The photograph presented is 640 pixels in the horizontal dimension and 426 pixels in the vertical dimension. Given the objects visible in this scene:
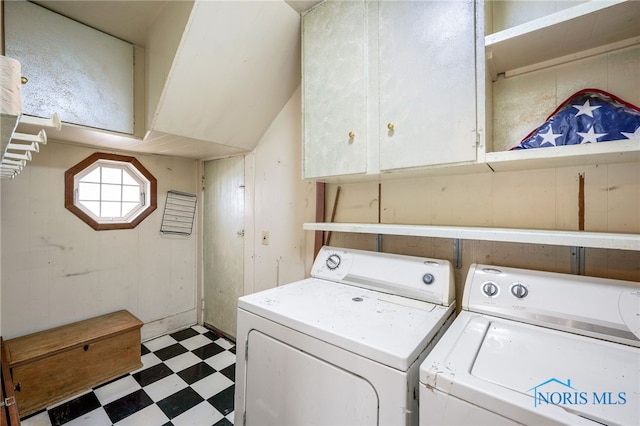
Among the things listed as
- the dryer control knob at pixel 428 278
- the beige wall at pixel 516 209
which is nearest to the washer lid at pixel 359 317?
the dryer control knob at pixel 428 278

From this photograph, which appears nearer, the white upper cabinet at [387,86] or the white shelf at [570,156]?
the white shelf at [570,156]

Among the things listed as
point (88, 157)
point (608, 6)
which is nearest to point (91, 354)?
point (88, 157)

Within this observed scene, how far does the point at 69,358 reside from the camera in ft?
6.38

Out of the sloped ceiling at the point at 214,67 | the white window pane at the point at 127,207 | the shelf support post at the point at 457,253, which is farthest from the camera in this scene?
the white window pane at the point at 127,207

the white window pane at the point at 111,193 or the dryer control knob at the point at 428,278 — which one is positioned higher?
the white window pane at the point at 111,193

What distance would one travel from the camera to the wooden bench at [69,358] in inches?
70.3

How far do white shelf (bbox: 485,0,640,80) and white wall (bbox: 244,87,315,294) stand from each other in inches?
52.6

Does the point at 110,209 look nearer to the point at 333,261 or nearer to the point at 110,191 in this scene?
the point at 110,191

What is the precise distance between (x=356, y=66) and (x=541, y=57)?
0.82m

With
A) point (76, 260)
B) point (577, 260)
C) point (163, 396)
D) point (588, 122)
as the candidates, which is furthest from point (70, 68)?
point (577, 260)

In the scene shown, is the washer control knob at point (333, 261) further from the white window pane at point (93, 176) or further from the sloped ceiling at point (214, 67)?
the white window pane at point (93, 176)

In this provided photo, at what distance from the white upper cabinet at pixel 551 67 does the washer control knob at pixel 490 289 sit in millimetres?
507

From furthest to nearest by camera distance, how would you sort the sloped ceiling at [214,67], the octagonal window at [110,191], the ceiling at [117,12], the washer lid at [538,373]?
1. the octagonal window at [110,191]
2. the ceiling at [117,12]
3. the sloped ceiling at [214,67]
4. the washer lid at [538,373]

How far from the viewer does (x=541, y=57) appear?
1251 millimetres
